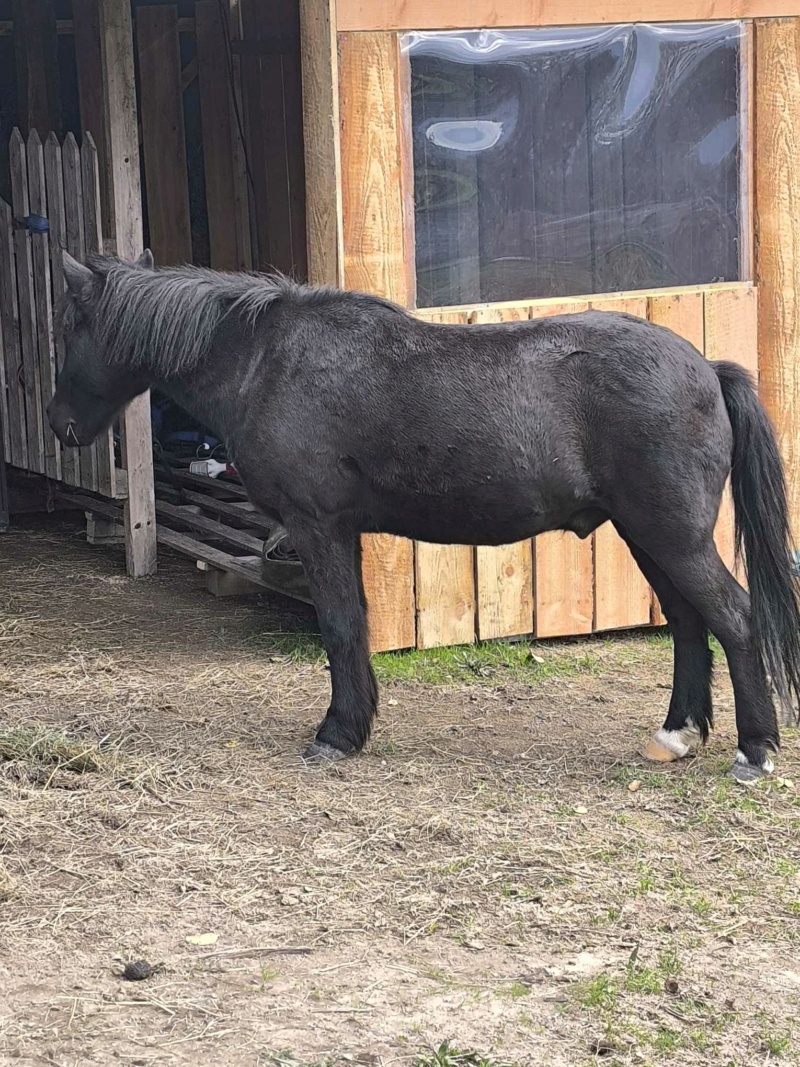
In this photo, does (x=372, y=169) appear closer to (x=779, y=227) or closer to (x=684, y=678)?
(x=779, y=227)

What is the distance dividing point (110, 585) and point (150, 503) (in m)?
0.53

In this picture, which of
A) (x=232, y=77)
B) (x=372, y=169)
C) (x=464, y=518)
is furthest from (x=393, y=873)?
(x=232, y=77)

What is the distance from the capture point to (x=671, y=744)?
486cm

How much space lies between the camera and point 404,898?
3730 millimetres

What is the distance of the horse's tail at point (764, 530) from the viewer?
4.59 metres

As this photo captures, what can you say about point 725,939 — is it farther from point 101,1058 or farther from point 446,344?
point 446,344

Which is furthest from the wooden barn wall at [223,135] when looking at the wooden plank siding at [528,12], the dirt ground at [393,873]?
the dirt ground at [393,873]

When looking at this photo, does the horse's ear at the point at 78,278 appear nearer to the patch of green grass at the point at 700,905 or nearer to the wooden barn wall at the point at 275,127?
the patch of green grass at the point at 700,905

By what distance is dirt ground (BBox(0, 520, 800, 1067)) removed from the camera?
3016 millimetres

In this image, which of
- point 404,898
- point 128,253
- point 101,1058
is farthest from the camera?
point 128,253

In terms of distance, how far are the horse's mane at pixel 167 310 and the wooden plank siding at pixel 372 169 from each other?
2.67 ft

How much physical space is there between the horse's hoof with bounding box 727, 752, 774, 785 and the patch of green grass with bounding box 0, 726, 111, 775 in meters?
2.18

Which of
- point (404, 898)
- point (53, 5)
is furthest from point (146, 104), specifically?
point (404, 898)

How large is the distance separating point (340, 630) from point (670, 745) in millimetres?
1243
